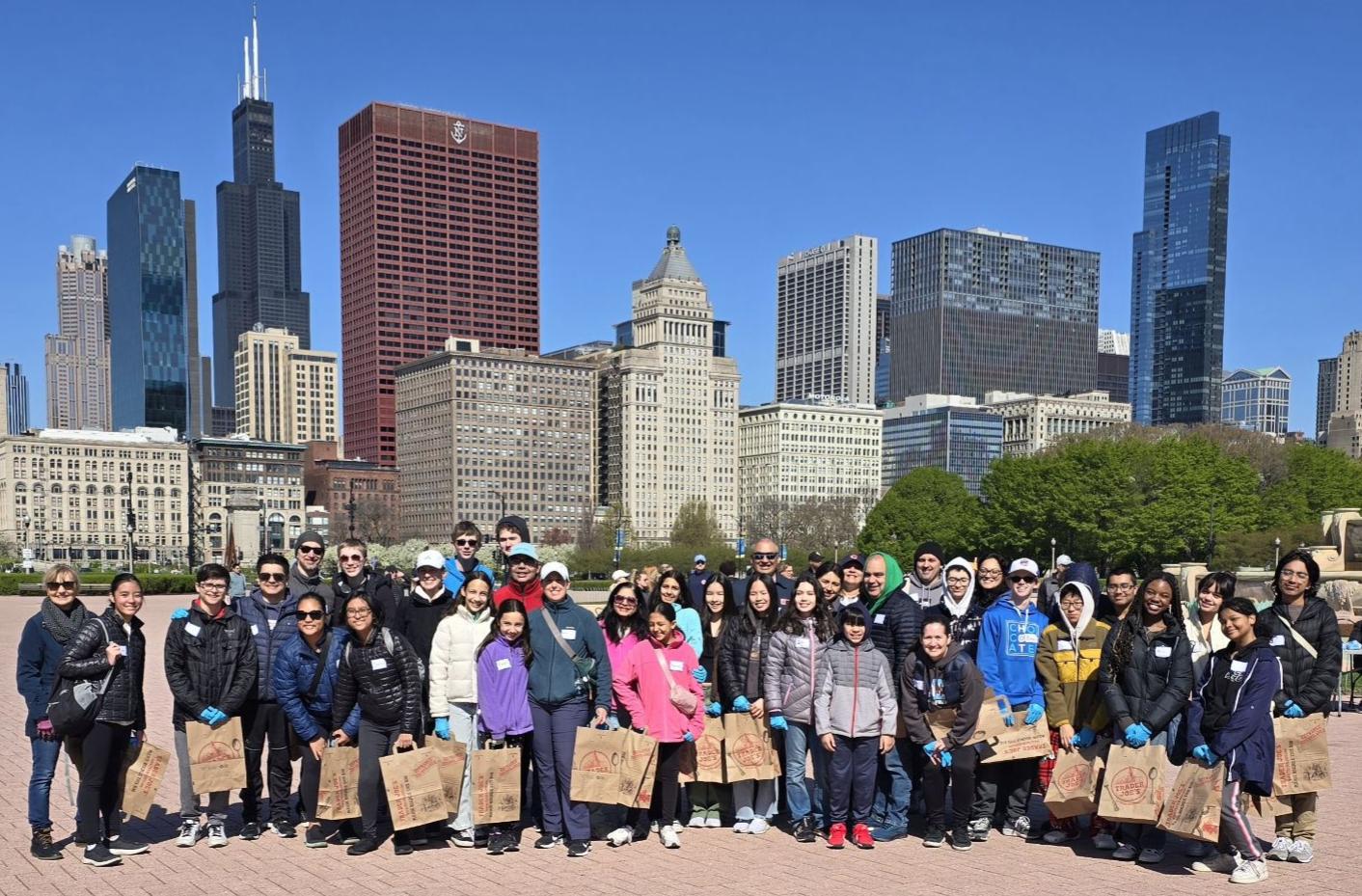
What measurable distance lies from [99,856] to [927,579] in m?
6.79

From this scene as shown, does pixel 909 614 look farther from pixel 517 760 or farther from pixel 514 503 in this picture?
pixel 514 503

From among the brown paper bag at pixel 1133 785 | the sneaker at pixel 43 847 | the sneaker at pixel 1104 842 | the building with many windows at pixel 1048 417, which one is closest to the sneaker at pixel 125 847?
the sneaker at pixel 43 847

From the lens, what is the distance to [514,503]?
461ft

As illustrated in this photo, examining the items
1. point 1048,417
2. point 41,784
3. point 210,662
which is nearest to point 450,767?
point 210,662

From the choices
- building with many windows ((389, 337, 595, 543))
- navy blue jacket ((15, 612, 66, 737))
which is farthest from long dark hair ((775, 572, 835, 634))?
building with many windows ((389, 337, 595, 543))

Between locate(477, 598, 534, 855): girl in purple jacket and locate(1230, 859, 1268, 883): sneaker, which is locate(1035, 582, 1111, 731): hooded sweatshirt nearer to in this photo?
locate(1230, 859, 1268, 883): sneaker

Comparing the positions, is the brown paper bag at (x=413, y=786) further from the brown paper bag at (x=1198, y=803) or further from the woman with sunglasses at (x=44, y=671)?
the brown paper bag at (x=1198, y=803)

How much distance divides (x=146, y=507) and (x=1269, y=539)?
427ft

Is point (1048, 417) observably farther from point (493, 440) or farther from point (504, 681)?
point (504, 681)

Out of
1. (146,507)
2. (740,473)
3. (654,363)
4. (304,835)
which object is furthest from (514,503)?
(304,835)

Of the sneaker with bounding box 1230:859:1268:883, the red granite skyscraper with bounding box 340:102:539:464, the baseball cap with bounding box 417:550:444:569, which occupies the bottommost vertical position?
the sneaker with bounding box 1230:859:1268:883

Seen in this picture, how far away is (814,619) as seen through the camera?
876 centimetres

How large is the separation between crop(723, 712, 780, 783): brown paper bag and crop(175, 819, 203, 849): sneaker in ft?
13.4

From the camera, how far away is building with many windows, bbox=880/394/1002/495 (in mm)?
162250
